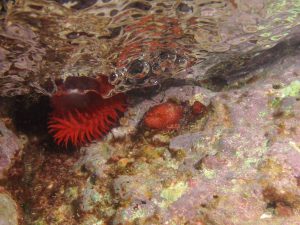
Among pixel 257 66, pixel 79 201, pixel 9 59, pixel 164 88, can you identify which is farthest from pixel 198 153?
pixel 9 59

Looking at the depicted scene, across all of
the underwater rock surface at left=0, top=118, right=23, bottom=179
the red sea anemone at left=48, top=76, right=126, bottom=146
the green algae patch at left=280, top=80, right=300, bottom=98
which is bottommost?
the underwater rock surface at left=0, top=118, right=23, bottom=179

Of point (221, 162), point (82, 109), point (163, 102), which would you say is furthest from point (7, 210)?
point (221, 162)


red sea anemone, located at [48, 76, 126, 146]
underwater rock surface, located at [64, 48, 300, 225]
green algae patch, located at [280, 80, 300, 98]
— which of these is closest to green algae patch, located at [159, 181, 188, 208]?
underwater rock surface, located at [64, 48, 300, 225]

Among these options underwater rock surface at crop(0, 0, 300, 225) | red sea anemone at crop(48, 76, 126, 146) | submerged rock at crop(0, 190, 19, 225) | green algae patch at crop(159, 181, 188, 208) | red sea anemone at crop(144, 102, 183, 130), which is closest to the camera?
underwater rock surface at crop(0, 0, 300, 225)

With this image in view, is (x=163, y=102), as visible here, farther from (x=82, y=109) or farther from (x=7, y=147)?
(x=7, y=147)

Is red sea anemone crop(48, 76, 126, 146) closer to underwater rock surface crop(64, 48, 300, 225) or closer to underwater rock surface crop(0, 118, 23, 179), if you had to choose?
underwater rock surface crop(64, 48, 300, 225)

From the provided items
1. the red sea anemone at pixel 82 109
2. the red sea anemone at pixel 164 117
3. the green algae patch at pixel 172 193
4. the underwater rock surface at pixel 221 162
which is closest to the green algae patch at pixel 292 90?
the underwater rock surface at pixel 221 162

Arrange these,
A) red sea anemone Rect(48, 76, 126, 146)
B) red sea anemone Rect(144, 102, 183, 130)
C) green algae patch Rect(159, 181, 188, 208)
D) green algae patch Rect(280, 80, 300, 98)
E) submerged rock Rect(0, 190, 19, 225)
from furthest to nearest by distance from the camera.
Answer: red sea anemone Rect(48, 76, 126, 146) → red sea anemone Rect(144, 102, 183, 130) → green algae patch Rect(280, 80, 300, 98) → submerged rock Rect(0, 190, 19, 225) → green algae patch Rect(159, 181, 188, 208)
